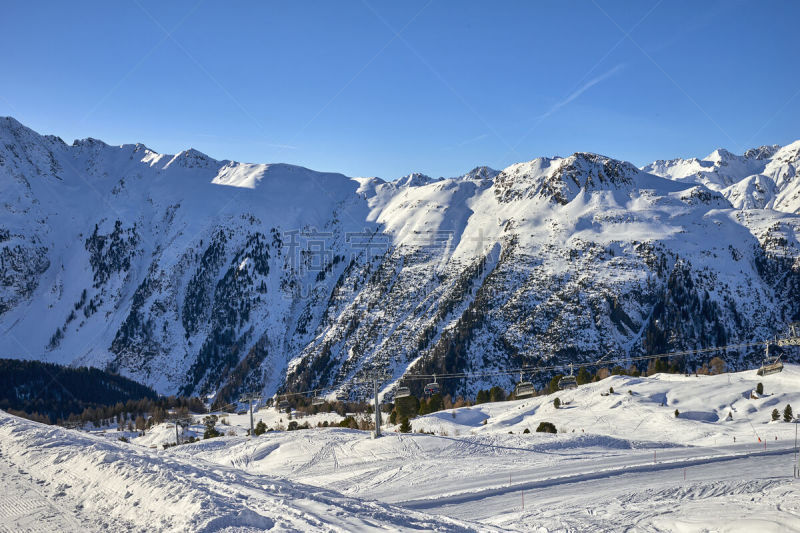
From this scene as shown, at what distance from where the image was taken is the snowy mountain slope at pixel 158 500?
61.8ft

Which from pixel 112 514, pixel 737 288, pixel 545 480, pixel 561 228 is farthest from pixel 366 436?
pixel 561 228

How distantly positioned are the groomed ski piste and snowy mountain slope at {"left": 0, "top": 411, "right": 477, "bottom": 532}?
0.08 m

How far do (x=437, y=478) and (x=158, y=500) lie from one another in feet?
78.2

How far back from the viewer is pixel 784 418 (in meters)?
66.3

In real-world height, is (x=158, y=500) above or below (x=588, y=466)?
above

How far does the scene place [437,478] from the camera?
40.3m

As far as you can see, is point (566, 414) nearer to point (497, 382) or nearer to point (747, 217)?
point (497, 382)

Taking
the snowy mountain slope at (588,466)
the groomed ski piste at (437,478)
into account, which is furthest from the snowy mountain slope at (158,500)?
the snowy mountain slope at (588,466)

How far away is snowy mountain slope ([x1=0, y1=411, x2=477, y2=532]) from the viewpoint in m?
18.8

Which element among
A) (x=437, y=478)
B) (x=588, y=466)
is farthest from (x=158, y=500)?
(x=588, y=466)

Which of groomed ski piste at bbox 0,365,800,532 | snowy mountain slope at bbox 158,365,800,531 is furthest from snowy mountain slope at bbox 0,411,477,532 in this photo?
snowy mountain slope at bbox 158,365,800,531

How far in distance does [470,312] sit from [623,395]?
85581mm

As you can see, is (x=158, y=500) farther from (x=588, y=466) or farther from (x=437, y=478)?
(x=588, y=466)

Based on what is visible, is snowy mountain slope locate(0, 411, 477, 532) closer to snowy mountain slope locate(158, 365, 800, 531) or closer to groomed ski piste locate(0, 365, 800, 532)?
groomed ski piste locate(0, 365, 800, 532)
